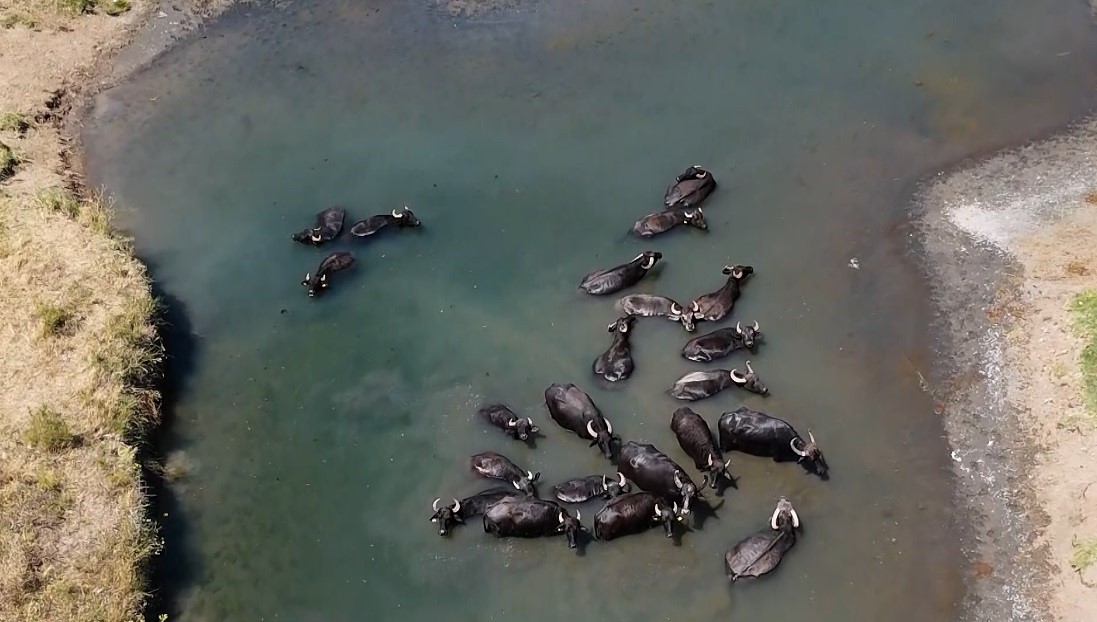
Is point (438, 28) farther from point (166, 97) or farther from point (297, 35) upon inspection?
point (166, 97)

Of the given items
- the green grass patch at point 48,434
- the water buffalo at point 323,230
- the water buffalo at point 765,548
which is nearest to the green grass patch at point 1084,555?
the water buffalo at point 765,548

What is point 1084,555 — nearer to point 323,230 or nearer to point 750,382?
point 750,382

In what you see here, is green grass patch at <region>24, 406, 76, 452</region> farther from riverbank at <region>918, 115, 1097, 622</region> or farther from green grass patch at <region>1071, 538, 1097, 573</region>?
green grass patch at <region>1071, 538, 1097, 573</region>

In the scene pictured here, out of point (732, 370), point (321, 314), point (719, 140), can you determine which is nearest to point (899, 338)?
point (732, 370)

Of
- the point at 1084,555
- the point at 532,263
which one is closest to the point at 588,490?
the point at 532,263

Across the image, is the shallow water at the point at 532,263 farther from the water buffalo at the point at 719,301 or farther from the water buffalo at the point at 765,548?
the water buffalo at the point at 719,301
